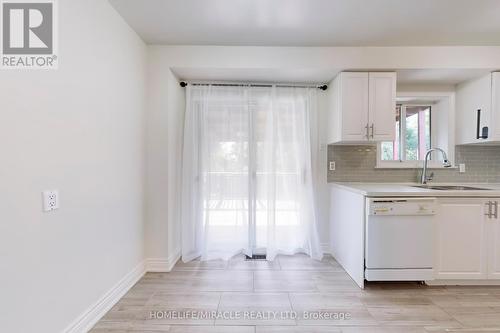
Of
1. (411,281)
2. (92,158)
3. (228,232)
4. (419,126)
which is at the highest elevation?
(419,126)

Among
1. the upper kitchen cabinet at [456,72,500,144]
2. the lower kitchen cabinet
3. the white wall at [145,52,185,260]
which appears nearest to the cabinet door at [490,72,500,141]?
the upper kitchen cabinet at [456,72,500,144]

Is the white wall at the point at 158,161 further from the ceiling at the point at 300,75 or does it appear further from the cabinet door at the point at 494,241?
the cabinet door at the point at 494,241

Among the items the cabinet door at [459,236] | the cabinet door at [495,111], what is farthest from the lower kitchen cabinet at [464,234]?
the cabinet door at [495,111]

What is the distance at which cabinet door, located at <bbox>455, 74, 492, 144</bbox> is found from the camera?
278 centimetres

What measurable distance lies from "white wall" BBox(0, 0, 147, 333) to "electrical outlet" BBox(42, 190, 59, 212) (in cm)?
3

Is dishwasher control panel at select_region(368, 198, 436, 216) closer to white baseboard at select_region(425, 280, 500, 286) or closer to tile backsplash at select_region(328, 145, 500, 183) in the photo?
white baseboard at select_region(425, 280, 500, 286)

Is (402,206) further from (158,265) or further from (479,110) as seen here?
(158,265)

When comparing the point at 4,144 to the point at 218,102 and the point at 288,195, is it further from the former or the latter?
the point at 288,195

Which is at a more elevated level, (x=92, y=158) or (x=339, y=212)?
(x=92, y=158)

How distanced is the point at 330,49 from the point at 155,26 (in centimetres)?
181

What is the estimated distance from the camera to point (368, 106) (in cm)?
277

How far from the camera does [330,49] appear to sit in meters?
2.73

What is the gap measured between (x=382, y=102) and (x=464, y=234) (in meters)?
1.55

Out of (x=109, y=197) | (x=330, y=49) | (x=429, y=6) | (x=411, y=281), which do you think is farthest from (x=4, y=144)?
(x=411, y=281)
